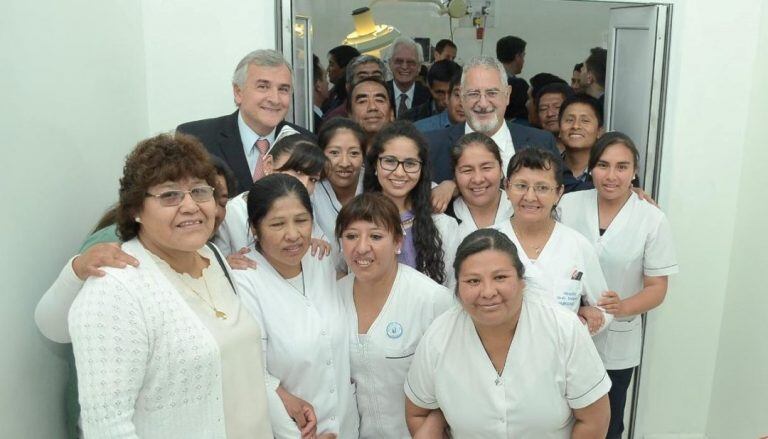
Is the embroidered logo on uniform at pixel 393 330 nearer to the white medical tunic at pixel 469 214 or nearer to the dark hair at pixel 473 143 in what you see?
the white medical tunic at pixel 469 214

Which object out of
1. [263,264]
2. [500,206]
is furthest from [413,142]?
[263,264]

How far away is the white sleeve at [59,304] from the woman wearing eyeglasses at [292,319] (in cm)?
45

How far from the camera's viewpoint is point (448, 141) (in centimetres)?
280

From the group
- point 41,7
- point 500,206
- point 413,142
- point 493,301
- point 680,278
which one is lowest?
point 680,278

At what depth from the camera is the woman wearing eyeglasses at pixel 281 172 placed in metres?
2.10

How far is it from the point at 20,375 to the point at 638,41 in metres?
2.75

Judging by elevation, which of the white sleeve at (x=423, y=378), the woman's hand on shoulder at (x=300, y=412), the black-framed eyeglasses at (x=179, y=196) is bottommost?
the woman's hand on shoulder at (x=300, y=412)

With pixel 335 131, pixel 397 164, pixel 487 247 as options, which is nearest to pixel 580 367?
pixel 487 247

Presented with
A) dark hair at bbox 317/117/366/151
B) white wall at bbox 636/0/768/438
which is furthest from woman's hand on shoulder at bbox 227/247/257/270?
white wall at bbox 636/0/768/438

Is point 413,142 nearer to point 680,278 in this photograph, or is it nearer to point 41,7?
point 41,7

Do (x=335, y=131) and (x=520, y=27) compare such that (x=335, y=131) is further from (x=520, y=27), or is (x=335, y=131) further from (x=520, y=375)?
(x=520, y=27)

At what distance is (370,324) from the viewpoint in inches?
78.9

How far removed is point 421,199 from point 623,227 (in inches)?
31.0

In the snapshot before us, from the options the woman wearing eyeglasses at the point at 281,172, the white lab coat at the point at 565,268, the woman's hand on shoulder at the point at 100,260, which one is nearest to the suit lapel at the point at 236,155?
the woman wearing eyeglasses at the point at 281,172
